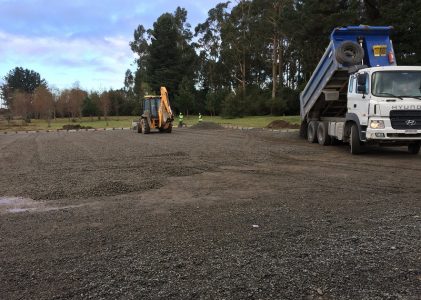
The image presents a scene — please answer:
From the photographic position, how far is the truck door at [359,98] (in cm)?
1271

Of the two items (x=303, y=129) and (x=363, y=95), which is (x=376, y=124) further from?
(x=303, y=129)

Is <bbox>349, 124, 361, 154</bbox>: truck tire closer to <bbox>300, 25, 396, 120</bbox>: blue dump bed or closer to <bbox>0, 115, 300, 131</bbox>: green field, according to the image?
<bbox>300, 25, 396, 120</bbox>: blue dump bed

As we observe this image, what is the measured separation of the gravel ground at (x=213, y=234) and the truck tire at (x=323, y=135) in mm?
6025

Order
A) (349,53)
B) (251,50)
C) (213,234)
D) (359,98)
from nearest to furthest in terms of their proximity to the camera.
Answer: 1. (213,234)
2. (359,98)
3. (349,53)
4. (251,50)

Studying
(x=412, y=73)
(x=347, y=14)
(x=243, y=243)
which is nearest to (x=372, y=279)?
(x=243, y=243)

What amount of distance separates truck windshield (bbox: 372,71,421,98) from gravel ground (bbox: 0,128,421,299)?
263 cm

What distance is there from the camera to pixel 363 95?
12883mm

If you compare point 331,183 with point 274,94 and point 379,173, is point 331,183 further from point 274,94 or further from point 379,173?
point 274,94

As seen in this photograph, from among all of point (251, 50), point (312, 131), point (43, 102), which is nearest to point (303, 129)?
point (312, 131)

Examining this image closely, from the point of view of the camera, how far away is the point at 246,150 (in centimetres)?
1573

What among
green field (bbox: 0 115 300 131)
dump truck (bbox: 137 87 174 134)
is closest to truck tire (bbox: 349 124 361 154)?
dump truck (bbox: 137 87 174 134)

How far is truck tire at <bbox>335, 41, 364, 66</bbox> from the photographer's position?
47.8 feet

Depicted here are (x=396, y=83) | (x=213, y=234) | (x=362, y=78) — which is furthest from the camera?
(x=362, y=78)

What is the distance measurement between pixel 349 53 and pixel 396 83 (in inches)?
105
